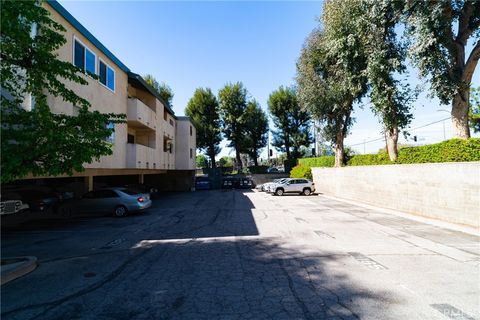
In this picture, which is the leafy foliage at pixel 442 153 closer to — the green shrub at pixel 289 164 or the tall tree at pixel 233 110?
the green shrub at pixel 289 164

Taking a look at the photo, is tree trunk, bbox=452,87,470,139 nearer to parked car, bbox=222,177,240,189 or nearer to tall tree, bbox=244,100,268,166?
parked car, bbox=222,177,240,189

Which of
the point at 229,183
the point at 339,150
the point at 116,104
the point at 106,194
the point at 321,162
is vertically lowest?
the point at 229,183

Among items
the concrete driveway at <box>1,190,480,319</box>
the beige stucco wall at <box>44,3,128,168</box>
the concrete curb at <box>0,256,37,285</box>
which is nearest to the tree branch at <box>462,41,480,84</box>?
the concrete driveway at <box>1,190,480,319</box>

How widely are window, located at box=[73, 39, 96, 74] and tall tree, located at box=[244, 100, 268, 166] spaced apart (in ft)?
116

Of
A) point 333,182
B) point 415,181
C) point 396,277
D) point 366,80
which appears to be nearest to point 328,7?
point 366,80

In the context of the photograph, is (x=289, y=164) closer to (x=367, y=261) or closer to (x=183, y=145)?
(x=183, y=145)

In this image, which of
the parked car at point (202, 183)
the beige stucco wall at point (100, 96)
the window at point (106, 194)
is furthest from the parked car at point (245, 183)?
the window at point (106, 194)

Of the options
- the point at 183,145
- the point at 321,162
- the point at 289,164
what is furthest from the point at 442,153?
the point at 289,164

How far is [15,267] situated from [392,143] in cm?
1976

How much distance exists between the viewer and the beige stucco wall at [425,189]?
10.6 m

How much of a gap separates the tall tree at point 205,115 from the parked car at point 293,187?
22851 mm

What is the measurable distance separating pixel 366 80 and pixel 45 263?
2106 centimetres

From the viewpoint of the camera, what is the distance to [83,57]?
11.9m

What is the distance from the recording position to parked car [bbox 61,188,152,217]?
13961mm
